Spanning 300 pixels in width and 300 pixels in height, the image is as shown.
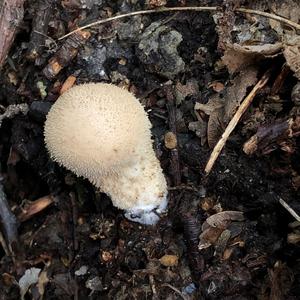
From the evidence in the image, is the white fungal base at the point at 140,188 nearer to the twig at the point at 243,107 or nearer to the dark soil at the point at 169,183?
the dark soil at the point at 169,183

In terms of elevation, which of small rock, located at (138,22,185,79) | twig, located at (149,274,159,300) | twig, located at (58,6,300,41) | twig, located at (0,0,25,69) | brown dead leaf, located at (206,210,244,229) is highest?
twig, located at (0,0,25,69)

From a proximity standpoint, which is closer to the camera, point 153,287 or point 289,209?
point 289,209

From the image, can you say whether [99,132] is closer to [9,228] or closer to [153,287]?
[153,287]

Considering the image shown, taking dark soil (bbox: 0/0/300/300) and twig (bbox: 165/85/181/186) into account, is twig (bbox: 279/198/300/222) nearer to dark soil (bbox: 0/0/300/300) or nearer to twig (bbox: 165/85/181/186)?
dark soil (bbox: 0/0/300/300)

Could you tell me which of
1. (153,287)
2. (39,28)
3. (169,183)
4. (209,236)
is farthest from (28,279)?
(39,28)

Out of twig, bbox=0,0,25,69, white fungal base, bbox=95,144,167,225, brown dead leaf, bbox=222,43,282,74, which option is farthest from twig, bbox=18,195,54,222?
brown dead leaf, bbox=222,43,282,74

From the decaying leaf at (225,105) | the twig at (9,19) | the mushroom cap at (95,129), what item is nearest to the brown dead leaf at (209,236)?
the decaying leaf at (225,105)

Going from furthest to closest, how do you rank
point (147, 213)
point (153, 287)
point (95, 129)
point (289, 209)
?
point (147, 213) < point (153, 287) < point (289, 209) < point (95, 129)

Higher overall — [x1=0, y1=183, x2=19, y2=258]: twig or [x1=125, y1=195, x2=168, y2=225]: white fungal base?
[x1=125, y1=195, x2=168, y2=225]: white fungal base
